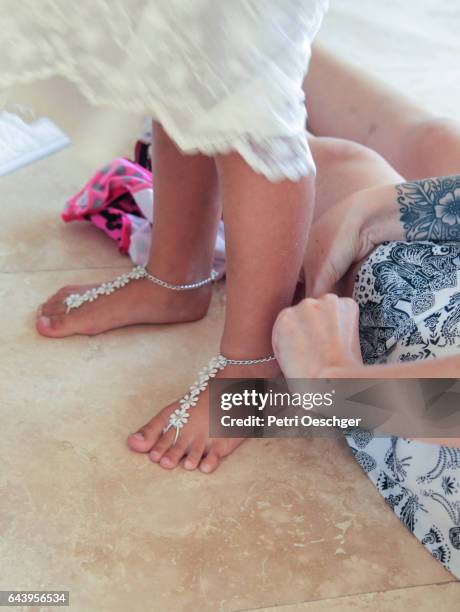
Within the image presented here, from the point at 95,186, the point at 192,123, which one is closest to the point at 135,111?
the point at 192,123

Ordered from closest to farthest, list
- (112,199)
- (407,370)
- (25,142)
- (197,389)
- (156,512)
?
1. (407,370)
2. (156,512)
3. (197,389)
4. (112,199)
5. (25,142)

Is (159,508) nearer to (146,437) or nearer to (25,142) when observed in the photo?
(146,437)

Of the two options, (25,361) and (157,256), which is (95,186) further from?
(25,361)

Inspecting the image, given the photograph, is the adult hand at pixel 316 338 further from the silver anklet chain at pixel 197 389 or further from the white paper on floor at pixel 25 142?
the white paper on floor at pixel 25 142

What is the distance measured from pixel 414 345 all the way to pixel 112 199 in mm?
714

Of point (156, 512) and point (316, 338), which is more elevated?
point (316, 338)

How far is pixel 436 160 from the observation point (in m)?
1.45

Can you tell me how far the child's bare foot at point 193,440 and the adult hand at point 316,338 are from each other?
92mm

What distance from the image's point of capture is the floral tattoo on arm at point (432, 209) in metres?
1.15

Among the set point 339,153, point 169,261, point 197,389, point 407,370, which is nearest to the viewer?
point 407,370

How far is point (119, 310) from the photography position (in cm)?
130

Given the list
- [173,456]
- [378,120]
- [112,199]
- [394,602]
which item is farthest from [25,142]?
[394,602]

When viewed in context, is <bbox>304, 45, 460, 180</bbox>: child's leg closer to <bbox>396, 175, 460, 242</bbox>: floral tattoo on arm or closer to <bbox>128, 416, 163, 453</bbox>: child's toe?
<bbox>396, 175, 460, 242</bbox>: floral tattoo on arm

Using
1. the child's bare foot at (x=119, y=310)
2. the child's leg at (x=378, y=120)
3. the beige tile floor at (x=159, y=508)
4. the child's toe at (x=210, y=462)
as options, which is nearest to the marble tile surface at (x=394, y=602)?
the beige tile floor at (x=159, y=508)
